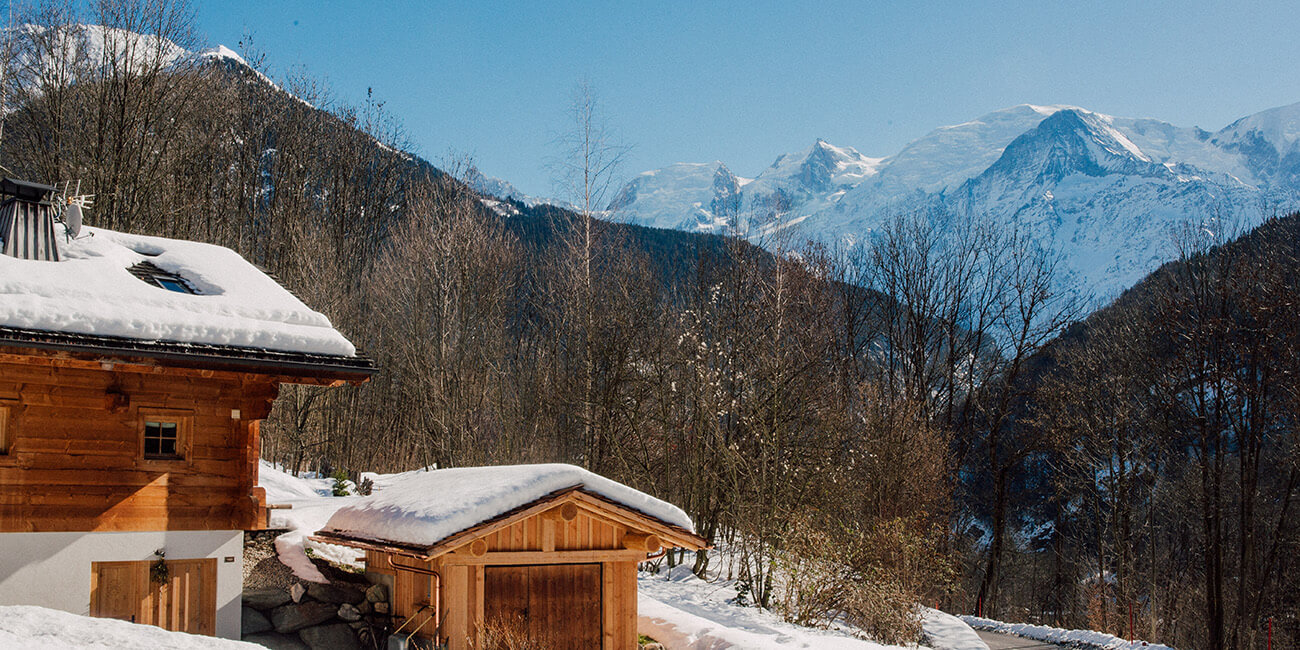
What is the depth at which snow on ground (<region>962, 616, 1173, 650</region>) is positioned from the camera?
2248 cm

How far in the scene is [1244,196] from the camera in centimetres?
14938

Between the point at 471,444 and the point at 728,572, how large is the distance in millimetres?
8922

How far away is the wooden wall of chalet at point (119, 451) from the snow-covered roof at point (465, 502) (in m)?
1.78

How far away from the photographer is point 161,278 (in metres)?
12.1

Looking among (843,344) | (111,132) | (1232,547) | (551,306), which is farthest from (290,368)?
(1232,547)

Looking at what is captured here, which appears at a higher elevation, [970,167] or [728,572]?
[970,167]

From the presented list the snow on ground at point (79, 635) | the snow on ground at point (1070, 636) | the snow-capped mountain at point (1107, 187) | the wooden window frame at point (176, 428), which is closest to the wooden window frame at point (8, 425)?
the wooden window frame at point (176, 428)

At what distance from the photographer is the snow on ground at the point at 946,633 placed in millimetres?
20908

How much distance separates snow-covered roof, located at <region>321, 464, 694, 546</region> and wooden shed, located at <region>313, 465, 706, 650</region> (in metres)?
0.02

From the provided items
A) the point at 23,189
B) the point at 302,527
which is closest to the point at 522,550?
the point at 302,527

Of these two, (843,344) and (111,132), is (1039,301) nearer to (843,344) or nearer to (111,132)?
(843,344)

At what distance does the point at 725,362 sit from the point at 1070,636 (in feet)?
39.7

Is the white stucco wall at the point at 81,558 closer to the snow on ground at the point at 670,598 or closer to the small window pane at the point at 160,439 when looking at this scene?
the small window pane at the point at 160,439

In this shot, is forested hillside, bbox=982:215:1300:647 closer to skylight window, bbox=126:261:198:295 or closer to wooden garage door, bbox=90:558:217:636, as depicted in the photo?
wooden garage door, bbox=90:558:217:636
